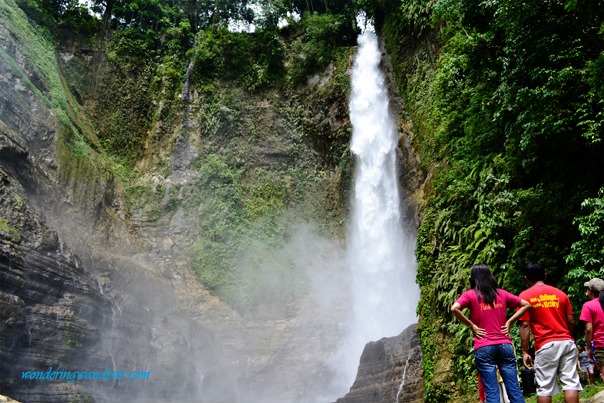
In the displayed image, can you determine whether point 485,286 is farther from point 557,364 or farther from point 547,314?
point 557,364

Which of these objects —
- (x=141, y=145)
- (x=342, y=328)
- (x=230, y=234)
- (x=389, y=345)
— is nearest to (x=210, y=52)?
(x=141, y=145)

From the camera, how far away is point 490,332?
4168 millimetres

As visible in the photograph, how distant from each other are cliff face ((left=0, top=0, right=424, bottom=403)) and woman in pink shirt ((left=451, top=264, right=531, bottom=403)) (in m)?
7.98

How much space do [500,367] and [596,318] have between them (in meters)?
1.65

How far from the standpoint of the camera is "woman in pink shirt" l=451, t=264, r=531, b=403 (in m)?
4.11

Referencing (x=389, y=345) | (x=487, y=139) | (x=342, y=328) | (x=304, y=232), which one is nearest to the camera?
(x=487, y=139)

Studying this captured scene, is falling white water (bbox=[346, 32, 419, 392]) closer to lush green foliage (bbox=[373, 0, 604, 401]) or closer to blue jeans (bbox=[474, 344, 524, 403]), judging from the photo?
lush green foliage (bbox=[373, 0, 604, 401])

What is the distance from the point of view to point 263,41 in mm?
27062

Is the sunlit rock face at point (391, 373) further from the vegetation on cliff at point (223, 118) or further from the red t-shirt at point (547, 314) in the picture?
the vegetation on cliff at point (223, 118)

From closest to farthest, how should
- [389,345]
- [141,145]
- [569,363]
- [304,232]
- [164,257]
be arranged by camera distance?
[569,363] < [389,345] < [164,257] < [304,232] < [141,145]

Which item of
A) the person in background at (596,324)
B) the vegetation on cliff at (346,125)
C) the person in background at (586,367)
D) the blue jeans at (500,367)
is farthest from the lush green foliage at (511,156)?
the blue jeans at (500,367)

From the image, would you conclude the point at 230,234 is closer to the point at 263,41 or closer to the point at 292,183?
the point at 292,183

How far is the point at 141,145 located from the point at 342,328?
44.4 ft

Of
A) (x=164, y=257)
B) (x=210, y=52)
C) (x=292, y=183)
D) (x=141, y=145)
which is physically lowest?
(x=164, y=257)
